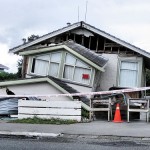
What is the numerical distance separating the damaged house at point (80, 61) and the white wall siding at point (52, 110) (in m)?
2.18

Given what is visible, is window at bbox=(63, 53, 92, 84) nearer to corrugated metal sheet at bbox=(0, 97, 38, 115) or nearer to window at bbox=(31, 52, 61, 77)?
window at bbox=(31, 52, 61, 77)

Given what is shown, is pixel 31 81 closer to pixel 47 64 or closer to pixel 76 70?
pixel 47 64

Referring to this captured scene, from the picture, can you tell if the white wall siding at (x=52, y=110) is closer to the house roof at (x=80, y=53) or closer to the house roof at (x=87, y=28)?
the house roof at (x=80, y=53)

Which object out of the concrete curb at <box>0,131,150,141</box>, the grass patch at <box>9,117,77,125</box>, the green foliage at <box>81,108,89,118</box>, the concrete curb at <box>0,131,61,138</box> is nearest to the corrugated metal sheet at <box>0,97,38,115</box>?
the grass patch at <box>9,117,77,125</box>

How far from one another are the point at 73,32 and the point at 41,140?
12501mm

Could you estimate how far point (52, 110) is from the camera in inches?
605

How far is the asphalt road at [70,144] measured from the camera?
9.33 metres

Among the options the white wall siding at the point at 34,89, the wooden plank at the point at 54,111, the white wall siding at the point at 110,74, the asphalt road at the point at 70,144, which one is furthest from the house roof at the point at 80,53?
the asphalt road at the point at 70,144

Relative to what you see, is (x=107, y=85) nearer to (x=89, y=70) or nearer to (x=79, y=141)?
(x=89, y=70)

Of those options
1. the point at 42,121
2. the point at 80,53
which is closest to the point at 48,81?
the point at 80,53

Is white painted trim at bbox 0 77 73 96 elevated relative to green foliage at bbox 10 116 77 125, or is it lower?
elevated

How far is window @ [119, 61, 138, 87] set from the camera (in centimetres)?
2184

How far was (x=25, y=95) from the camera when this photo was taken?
17156 millimetres

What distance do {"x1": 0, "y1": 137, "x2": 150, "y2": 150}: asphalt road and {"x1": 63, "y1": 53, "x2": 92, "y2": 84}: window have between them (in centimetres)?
899
